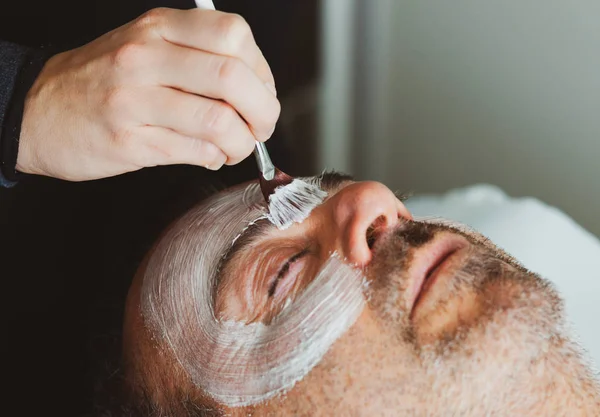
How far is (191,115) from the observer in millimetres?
798

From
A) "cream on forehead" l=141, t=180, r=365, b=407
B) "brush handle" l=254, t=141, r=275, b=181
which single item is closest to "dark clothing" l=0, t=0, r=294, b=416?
"cream on forehead" l=141, t=180, r=365, b=407

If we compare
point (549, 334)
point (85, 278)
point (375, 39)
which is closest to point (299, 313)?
point (549, 334)

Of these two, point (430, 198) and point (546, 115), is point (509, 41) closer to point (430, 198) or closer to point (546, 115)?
point (546, 115)

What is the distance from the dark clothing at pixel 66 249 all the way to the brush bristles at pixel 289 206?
0.35 meters

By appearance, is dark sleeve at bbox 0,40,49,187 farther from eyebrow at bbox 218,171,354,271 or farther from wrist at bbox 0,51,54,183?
eyebrow at bbox 218,171,354,271

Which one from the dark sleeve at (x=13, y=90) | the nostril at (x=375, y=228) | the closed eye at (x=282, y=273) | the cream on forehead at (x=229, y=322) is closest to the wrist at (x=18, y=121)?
the dark sleeve at (x=13, y=90)

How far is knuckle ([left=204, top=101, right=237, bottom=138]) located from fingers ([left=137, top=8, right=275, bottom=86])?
0.20 ft

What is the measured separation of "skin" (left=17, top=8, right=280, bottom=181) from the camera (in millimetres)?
784

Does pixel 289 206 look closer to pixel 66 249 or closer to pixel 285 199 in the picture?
pixel 285 199

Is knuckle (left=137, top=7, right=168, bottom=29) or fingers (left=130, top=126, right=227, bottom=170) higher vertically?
knuckle (left=137, top=7, right=168, bottom=29)

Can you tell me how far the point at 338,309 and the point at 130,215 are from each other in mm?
792

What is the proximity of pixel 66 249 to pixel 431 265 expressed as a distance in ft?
2.91

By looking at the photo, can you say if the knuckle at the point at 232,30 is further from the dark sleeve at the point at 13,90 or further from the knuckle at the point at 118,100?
the dark sleeve at the point at 13,90

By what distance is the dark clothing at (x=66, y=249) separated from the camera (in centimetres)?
137
